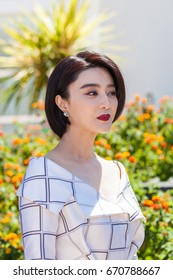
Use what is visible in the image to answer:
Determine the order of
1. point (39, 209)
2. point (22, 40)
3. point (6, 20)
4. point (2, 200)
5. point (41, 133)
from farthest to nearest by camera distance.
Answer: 1. point (6, 20)
2. point (22, 40)
3. point (41, 133)
4. point (2, 200)
5. point (39, 209)

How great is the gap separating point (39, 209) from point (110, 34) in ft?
22.3

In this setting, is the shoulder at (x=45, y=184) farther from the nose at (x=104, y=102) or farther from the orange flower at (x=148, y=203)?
the orange flower at (x=148, y=203)

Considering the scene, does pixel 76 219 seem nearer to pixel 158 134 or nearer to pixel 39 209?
pixel 39 209

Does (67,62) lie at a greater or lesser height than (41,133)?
greater

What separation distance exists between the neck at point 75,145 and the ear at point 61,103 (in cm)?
7

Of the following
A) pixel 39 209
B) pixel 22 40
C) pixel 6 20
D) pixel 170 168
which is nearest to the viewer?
pixel 39 209

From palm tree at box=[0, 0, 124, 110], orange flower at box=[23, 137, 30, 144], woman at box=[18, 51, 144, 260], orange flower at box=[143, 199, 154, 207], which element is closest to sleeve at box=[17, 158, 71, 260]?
woman at box=[18, 51, 144, 260]

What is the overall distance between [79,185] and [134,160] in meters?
2.55

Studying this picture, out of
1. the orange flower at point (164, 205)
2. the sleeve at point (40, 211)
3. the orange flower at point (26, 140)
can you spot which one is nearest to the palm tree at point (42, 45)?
the orange flower at point (26, 140)

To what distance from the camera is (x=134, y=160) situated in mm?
4637

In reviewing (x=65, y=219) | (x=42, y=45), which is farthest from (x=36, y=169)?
(x=42, y=45)
